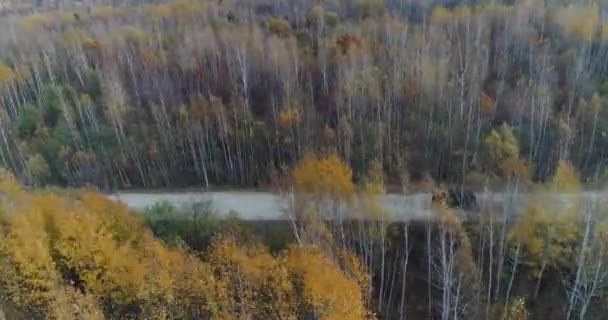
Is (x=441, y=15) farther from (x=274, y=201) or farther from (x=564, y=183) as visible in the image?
(x=564, y=183)

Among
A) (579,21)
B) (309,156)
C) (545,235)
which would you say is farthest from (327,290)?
(579,21)

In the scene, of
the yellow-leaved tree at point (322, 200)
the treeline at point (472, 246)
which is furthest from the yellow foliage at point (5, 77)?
the yellow-leaved tree at point (322, 200)

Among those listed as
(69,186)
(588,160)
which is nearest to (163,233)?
(69,186)

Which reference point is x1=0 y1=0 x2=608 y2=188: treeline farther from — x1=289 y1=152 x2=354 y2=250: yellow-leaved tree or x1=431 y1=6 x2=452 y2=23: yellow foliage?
x1=289 y1=152 x2=354 y2=250: yellow-leaved tree

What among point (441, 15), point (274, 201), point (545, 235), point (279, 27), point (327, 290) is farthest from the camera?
point (279, 27)

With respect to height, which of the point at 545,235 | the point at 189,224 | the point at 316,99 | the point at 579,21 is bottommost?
the point at 189,224

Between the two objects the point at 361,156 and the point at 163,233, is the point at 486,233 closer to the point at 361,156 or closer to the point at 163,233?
the point at 361,156

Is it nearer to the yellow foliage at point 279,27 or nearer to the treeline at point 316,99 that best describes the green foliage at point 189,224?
the treeline at point 316,99
